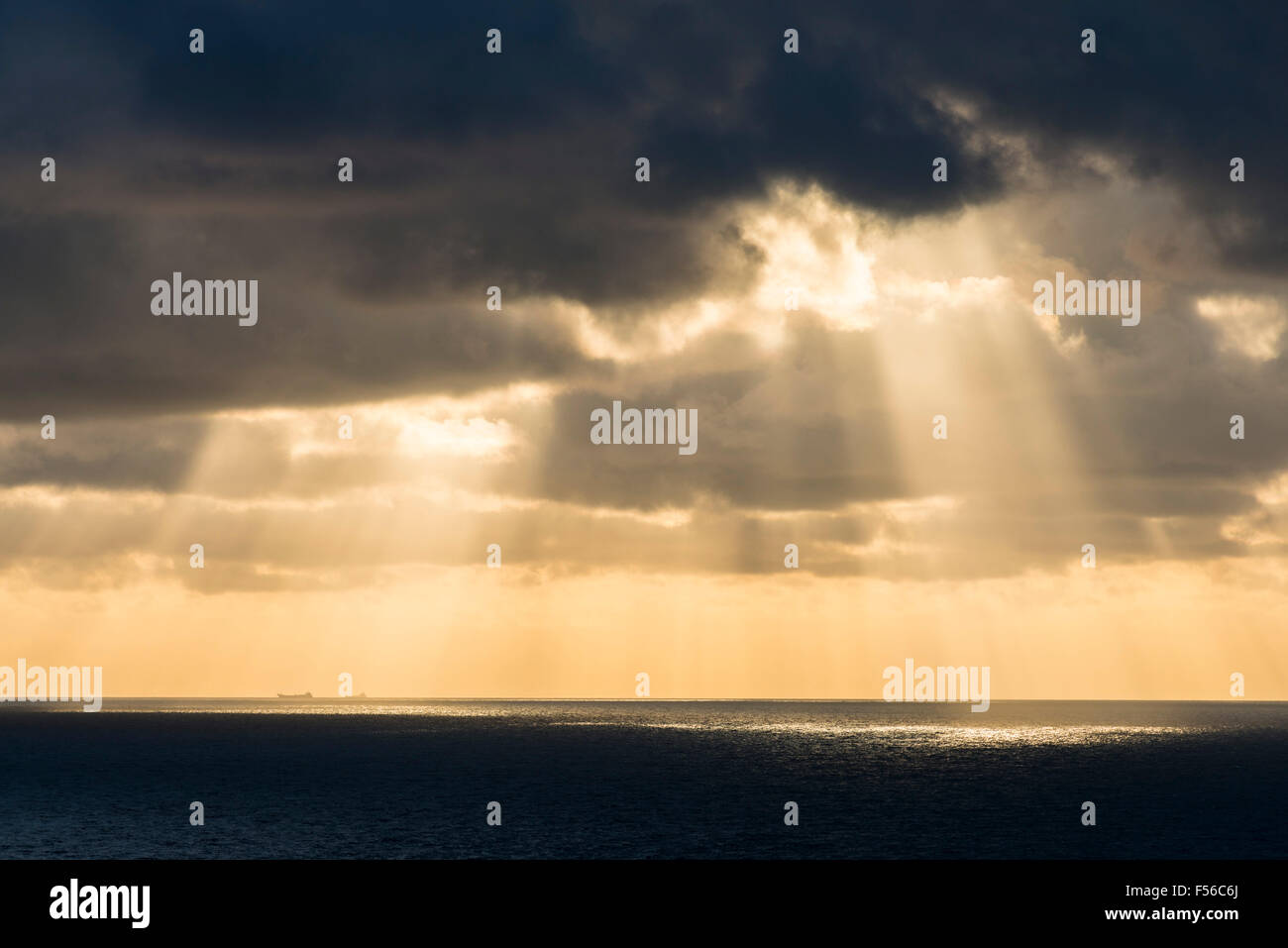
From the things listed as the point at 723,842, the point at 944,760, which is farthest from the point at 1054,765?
the point at 723,842

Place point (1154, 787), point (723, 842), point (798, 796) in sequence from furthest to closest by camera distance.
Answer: point (1154, 787)
point (798, 796)
point (723, 842)

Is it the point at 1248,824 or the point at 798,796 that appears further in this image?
the point at 798,796

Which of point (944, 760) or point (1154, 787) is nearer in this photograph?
point (1154, 787)
